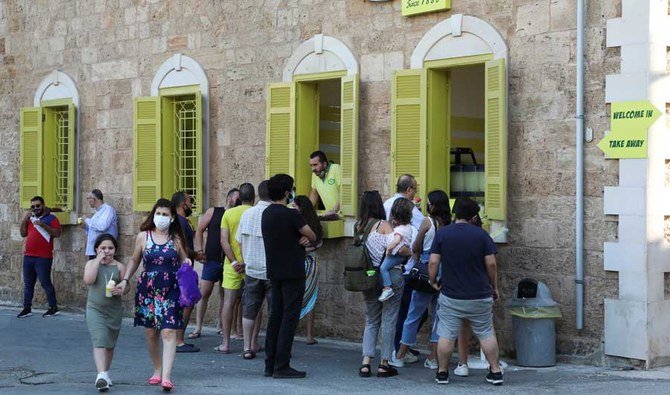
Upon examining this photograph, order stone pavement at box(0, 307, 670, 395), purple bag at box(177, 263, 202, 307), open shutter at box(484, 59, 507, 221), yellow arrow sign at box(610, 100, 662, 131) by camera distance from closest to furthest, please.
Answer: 1. purple bag at box(177, 263, 202, 307)
2. stone pavement at box(0, 307, 670, 395)
3. yellow arrow sign at box(610, 100, 662, 131)
4. open shutter at box(484, 59, 507, 221)

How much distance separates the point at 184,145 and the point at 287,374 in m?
5.84

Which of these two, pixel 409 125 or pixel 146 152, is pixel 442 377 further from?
pixel 146 152

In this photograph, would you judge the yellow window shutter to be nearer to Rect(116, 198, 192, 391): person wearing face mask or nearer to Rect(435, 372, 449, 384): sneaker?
Rect(435, 372, 449, 384): sneaker

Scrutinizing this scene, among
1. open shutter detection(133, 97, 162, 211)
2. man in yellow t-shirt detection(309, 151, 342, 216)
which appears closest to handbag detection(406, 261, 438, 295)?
Result: man in yellow t-shirt detection(309, 151, 342, 216)

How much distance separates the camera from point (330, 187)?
13.5 metres

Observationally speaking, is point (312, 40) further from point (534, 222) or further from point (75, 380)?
point (75, 380)

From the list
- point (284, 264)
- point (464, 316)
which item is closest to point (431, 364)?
point (464, 316)

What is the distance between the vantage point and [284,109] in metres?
13.9

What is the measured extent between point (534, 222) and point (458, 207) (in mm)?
1725

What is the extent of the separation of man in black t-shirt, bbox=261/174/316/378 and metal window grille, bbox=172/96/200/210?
5.22m

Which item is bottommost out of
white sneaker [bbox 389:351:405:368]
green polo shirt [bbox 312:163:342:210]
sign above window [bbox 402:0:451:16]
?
white sneaker [bbox 389:351:405:368]

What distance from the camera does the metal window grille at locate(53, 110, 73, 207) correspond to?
1748 cm

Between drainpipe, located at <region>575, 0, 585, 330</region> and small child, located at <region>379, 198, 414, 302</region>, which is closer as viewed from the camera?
small child, located at <region>379, 198, 414, 302</region>

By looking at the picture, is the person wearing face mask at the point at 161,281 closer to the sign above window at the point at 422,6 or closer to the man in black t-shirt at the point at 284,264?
the man in black t-shirt at the point at 284,264
